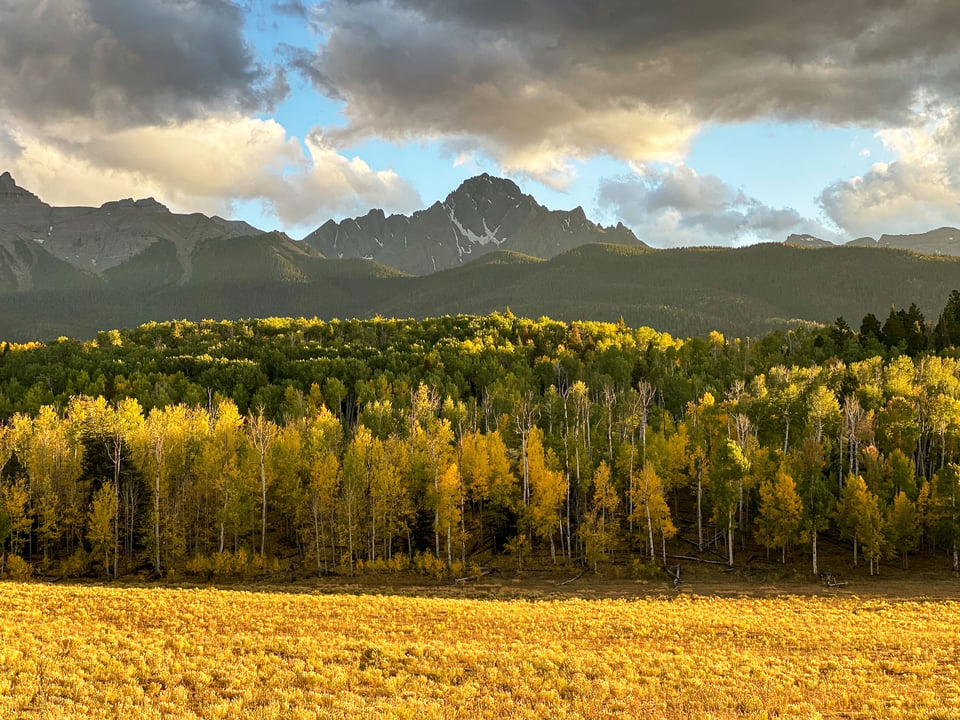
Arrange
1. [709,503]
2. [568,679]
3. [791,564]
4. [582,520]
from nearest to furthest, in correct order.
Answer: [568,679], [791,564], [582,520], [709,503]

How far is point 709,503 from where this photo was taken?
81.2 metres

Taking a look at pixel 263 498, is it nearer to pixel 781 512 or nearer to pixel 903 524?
pixel 781 512

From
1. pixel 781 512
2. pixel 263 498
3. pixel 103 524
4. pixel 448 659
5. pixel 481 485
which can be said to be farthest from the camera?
pixel 481 485

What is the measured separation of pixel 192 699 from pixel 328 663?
21.6 feet

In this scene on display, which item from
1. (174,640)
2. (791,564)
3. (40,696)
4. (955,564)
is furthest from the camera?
(791,564)

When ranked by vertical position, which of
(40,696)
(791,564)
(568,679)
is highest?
(40,696)

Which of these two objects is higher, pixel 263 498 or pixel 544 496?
pixel 263 498

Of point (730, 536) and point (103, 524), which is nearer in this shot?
point (103, 524)

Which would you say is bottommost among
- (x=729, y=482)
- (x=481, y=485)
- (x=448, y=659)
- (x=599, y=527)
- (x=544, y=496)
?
(x=599, y=527)

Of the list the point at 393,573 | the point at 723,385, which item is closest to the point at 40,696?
the point at 393,573

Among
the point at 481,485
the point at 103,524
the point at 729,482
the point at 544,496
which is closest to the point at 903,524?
the point at 729,482

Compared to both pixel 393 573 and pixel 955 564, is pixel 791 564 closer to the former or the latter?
pixel 955 564

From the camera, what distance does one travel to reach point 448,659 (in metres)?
31.9

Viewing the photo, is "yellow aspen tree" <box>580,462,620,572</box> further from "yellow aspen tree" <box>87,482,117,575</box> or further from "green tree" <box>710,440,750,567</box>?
"yellow aspen tree" <box>87,482,117,575</box>
